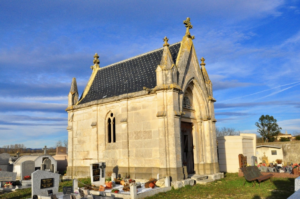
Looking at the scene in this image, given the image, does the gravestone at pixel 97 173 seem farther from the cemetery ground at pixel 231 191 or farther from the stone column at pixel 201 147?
the stone column at pixel 201 147

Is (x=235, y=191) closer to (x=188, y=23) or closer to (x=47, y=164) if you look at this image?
(x=188, y=23)

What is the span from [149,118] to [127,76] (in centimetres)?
462

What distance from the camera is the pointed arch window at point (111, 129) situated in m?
17.6

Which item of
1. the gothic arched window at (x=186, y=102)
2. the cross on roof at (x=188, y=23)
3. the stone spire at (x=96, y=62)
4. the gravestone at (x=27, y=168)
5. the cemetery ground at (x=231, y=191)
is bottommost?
the cemetery ground at (x=231, y=191)

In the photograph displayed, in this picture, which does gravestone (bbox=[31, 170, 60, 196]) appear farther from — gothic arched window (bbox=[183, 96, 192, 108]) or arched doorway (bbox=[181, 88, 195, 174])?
gothic arched window (bbox=[183, 96, 192, 108])

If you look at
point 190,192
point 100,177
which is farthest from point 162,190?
point 100,177

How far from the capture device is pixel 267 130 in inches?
2183

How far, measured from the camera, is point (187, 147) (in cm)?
1747

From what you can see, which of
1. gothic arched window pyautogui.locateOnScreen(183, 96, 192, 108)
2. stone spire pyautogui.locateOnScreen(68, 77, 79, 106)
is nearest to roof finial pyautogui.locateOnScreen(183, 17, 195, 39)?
gothic arched window pyautogui.locateOnScreen(183, 96, 192, 108)

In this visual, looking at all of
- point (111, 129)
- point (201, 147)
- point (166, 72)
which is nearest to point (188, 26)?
point (166, 72)

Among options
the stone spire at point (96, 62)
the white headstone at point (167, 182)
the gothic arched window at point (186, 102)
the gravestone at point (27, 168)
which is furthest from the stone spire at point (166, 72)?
the gravestone at point (27, 168)

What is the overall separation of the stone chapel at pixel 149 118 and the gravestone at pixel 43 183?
4.75m

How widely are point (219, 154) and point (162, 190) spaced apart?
399 inches

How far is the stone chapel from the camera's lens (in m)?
14.6
